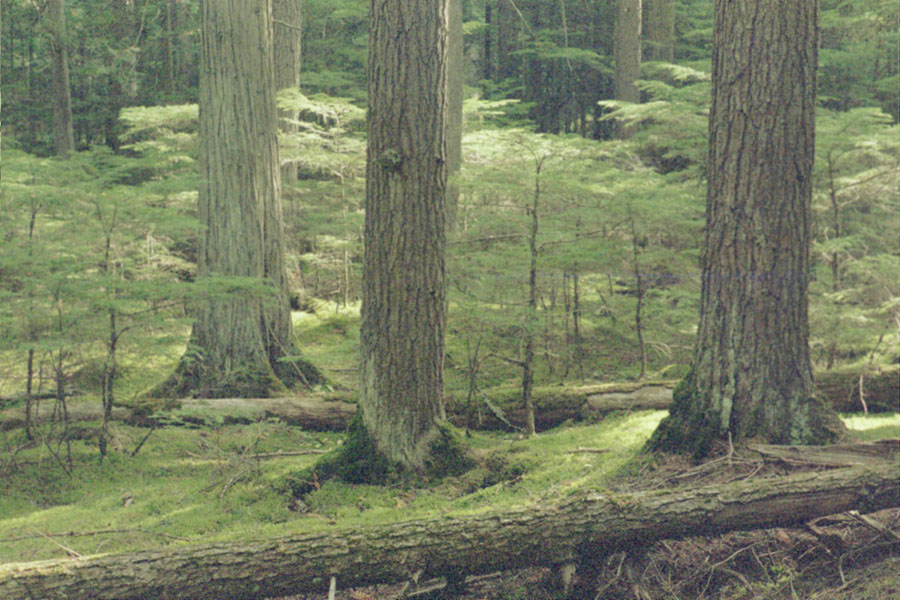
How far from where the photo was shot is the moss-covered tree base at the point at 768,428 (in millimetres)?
5188

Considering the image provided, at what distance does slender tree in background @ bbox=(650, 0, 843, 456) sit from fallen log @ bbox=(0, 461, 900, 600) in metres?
0.82

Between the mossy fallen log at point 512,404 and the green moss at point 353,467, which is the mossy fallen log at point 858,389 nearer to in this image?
the mossy fallen log at point 512,404

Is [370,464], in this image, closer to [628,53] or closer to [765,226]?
[765,226]

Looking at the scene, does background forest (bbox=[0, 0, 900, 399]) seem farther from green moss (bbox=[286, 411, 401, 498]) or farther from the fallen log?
the fallen log

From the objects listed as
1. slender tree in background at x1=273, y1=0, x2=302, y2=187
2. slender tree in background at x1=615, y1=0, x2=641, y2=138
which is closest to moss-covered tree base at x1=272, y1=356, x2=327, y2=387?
slender tree in background at x1=273, y1=0, x2=302, y2=187

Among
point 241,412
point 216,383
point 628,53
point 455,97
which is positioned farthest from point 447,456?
point 628,53

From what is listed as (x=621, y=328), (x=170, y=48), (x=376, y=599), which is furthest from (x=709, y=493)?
(x=170, y=48)

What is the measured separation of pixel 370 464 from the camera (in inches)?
232

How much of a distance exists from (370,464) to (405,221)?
2.00 metres

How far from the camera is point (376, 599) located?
4070 millimetres

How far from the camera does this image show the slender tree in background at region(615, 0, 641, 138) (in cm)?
1620

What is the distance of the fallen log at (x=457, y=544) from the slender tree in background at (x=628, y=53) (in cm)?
1302

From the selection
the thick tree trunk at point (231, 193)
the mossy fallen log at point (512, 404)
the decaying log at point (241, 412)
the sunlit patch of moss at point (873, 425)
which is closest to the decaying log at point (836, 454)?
the sunlit patch of moss at point (873, 425)

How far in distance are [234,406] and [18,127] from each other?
16.7 metres
